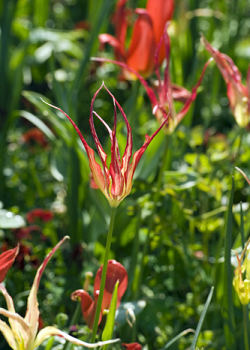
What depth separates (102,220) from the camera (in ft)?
3.68

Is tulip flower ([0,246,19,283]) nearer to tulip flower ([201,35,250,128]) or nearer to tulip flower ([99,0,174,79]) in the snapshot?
tulip flower ([201,35,250,128])

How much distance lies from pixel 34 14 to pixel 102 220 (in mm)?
1257

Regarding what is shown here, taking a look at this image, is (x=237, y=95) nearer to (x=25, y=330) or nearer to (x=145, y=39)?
(x=145, y=39)

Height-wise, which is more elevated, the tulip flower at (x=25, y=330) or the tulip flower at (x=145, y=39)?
the tulip flower at (x=145, y=39)

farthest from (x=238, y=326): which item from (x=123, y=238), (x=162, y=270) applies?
(x=123, y=238)

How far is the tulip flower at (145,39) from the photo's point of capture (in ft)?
3.32

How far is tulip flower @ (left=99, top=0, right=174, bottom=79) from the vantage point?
3.32 ft

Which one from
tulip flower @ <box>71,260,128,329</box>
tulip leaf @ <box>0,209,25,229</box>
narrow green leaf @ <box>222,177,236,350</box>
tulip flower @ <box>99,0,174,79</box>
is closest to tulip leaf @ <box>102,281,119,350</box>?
tulip flower @ <box>71,260,128,329</box>

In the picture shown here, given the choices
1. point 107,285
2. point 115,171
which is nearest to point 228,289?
point 107,285

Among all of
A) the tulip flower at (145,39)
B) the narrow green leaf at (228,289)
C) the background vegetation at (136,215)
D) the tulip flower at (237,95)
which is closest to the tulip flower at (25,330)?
the background vegetation at (136,215)

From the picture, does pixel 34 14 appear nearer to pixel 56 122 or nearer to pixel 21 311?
pixel 56 122

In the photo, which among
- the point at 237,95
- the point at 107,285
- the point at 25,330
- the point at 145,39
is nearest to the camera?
the point at 25,330

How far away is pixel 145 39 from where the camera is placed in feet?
3.36

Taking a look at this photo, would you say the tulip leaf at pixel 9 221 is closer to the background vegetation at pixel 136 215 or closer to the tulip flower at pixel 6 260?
the background vegetation at pixel 136 215
